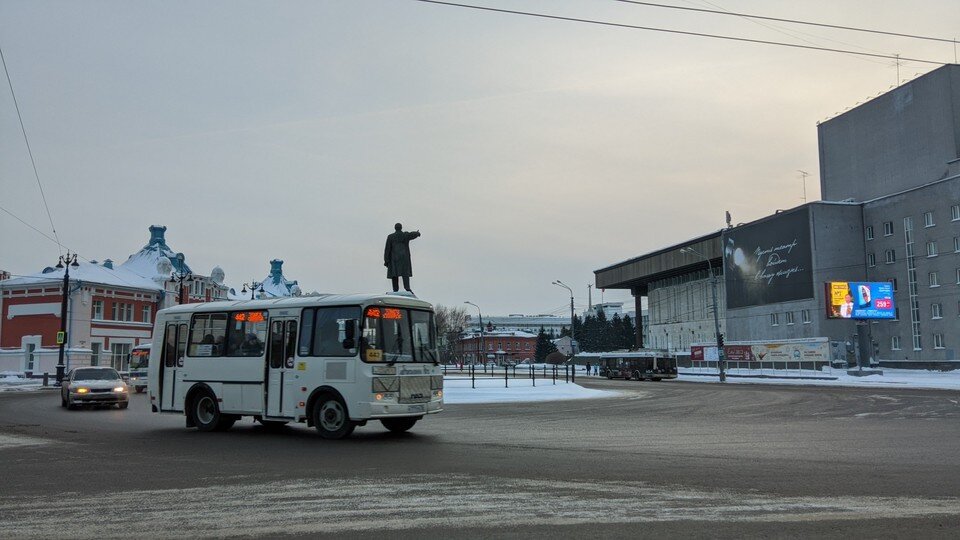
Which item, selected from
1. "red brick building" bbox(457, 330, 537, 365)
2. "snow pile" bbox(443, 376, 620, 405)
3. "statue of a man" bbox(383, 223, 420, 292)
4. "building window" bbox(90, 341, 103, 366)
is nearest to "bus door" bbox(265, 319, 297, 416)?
"statue of a man" bbox(383, 223, 420, 292)

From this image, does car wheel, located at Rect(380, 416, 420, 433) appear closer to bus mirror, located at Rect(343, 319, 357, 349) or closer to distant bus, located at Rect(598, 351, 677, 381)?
bus mirror, located at Rect(343, 319, 357, 349)

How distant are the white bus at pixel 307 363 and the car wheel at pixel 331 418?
0.07 feet

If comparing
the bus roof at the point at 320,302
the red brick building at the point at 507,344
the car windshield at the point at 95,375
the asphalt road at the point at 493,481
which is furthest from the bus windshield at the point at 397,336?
the red brick building at the point at 507,344

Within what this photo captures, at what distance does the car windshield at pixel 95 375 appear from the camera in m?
27.2

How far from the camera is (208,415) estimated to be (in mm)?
17328

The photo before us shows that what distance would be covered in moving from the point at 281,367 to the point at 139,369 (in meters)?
34.0

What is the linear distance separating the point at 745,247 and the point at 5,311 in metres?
71.7

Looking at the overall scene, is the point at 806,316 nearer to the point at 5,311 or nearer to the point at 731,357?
the point at 731,357

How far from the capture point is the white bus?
49.0ft

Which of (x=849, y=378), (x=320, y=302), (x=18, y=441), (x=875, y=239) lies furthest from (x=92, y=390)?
(x=875, y=239)

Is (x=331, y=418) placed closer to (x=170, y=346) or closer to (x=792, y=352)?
(x=170, y=346)

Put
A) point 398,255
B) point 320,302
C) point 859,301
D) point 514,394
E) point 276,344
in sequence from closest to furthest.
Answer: point 320,302 → point 276,344 → point 398,255 → point 514,394 → point 859,301

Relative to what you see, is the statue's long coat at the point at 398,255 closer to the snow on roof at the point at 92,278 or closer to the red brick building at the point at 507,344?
the snow on roof at the point at 92,278

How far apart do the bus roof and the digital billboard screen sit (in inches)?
2047
